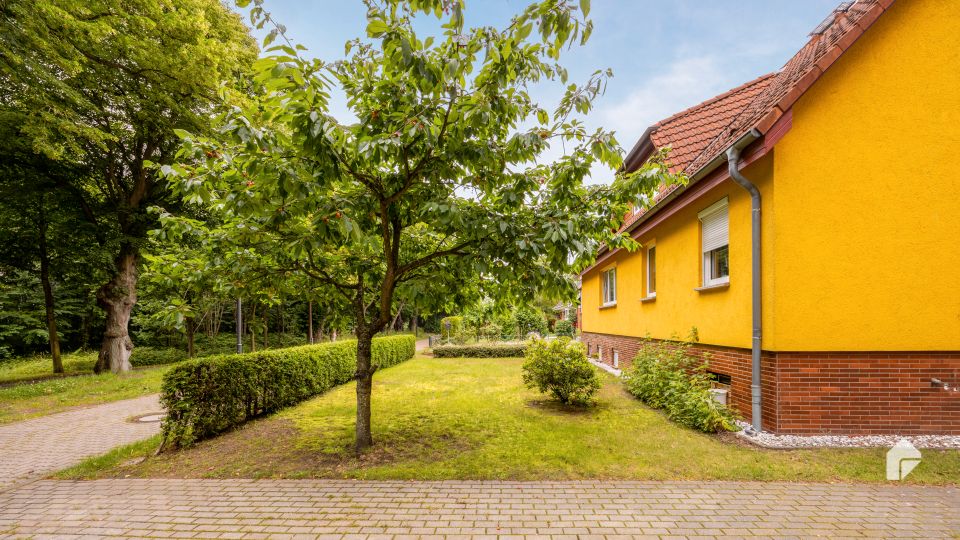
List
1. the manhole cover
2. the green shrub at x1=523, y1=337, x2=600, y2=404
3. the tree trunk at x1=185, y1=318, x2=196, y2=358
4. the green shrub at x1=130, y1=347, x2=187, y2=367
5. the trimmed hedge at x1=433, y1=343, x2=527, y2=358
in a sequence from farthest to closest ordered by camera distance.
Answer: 1. the green shrub at x1=130, y1=347, x2=187, y2=367
2. the trimmed hedge at x1=433, y1=343, x2=527, y2=358
3. the tree trunk at x1=185, y1=318, x2=196, y2=358
4. the manhole cover
5. the green shrub at x1=523, y1=337, x2=600, y2=404

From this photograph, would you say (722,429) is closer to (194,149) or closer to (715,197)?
(715,197)

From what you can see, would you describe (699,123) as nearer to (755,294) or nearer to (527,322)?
(755,294)

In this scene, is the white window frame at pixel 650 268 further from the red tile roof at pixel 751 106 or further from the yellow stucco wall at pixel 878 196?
the yellow stucco wall at pixel 878 196

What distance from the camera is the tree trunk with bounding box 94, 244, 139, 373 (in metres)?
14.4

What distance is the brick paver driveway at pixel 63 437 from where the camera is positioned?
523cm

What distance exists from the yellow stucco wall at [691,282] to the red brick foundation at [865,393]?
786mm

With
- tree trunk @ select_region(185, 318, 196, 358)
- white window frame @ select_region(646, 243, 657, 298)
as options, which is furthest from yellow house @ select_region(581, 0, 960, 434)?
tree trunk @ select_region(185, 318, 196, 358)

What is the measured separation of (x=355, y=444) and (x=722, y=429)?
5.04 m

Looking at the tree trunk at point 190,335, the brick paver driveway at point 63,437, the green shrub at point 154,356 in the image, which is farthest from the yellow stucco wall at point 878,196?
the green shrub at point 154,356

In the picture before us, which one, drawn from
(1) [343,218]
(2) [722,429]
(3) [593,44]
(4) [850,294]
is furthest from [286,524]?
(4) [850,294]

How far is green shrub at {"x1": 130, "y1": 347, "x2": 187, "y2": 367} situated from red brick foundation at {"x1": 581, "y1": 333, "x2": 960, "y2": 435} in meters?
24.2

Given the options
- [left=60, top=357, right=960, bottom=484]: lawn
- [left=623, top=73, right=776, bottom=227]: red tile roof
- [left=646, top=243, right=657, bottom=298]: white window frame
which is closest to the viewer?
[left=60, top=357, right=960, bottom=484]: lawn

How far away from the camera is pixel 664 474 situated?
4430mm

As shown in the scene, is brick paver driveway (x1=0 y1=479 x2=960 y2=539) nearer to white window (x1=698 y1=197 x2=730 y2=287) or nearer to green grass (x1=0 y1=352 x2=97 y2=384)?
white window (x1=698 y1=197 x2=730 y2=287)
